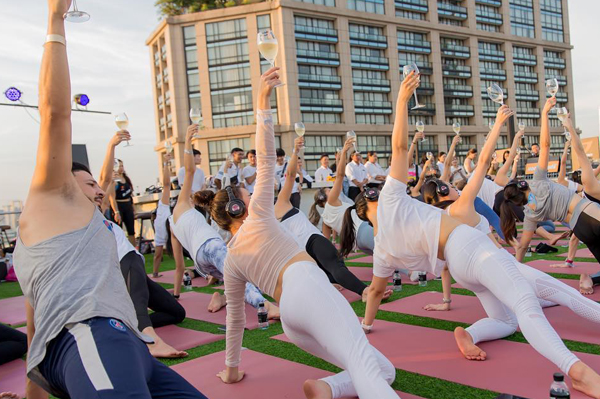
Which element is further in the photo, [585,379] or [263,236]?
[263,236]

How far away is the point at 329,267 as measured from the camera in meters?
4.80

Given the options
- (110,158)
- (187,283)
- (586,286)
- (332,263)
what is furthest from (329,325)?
(187,283)

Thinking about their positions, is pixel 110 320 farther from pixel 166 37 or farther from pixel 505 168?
pixel 166 37

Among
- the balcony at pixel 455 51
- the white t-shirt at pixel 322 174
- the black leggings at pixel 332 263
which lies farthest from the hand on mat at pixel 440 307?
the balcony at pixel 455 51

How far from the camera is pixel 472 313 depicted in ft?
13.4

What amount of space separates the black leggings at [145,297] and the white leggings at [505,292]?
8.51 ft

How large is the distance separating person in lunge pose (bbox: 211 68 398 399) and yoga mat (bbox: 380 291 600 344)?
1756 mm

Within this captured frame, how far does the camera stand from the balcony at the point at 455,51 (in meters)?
44.3

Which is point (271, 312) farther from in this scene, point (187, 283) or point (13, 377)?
point (187, 283)

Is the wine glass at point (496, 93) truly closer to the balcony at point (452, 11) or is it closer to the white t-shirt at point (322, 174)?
the white t-shirt at point (322, 174)

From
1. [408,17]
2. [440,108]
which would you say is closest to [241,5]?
[408,17]

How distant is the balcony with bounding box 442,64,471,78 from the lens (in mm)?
44219

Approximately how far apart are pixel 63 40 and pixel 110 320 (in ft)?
3.36

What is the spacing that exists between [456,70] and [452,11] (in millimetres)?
6114
